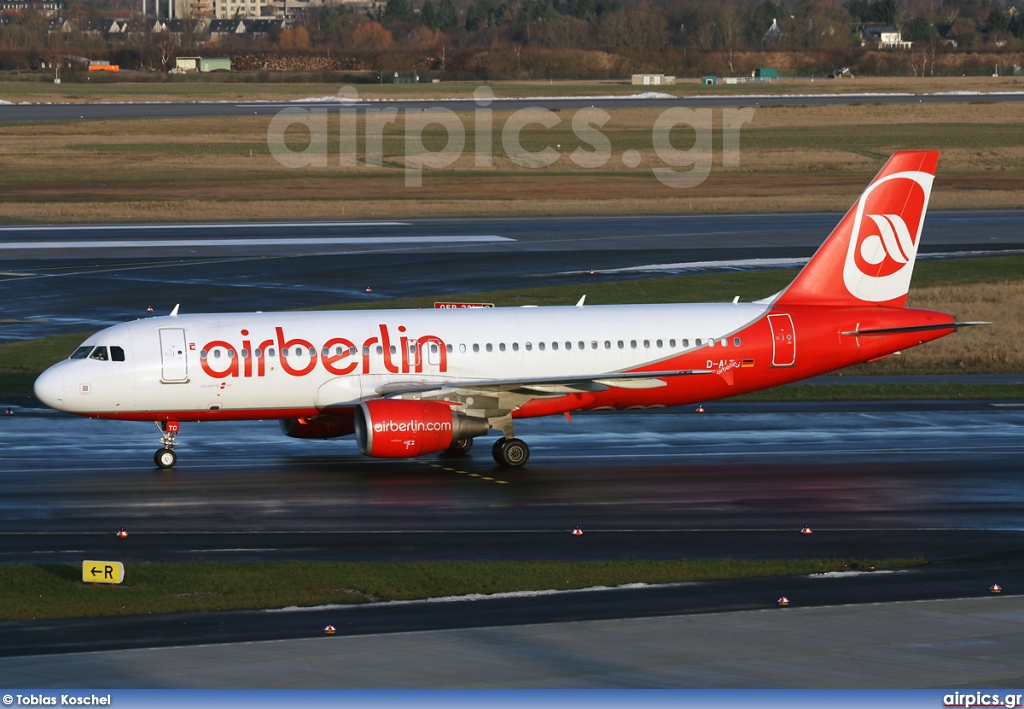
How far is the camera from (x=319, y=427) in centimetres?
3866

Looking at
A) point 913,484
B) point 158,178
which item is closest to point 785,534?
point 913,484

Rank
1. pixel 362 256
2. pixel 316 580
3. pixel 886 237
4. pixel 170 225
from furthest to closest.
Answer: pixel 170 225, pixel 362 256, pixel 886 237, pixel 316 580

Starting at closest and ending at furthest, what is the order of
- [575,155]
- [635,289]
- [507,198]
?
[635,289] → [507,198] → [575,155]

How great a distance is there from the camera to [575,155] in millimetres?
127812

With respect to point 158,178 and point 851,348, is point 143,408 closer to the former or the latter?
point 851,348

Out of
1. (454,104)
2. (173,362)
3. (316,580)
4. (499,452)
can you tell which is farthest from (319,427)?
(454,104)

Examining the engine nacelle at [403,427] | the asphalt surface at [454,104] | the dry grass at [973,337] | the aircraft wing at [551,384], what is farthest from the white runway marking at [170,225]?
the asphalt surface at [454,104]

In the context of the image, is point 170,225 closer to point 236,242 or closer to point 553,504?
point 236,242

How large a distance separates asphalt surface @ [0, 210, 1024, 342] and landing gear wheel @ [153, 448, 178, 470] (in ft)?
65.8

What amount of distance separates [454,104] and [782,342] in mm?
139448

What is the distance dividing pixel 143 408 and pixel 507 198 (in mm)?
66423

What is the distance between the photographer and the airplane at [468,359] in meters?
36.5

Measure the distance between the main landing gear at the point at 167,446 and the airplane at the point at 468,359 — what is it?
46 mm

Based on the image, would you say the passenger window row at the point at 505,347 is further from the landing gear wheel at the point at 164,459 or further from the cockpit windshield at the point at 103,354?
the landing gear wheel at the point at 164,459
